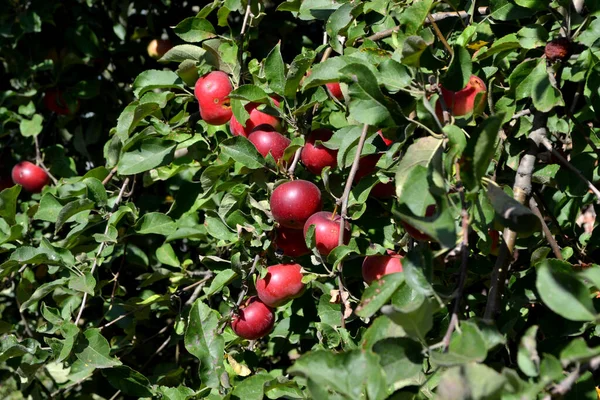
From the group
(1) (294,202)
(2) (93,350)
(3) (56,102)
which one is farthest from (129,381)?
(3) (56,102)

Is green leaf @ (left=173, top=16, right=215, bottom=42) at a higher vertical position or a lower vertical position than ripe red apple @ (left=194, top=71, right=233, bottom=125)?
higher

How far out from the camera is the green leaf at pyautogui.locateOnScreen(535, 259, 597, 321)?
71 centimetres

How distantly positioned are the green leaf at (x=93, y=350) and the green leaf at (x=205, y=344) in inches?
7.3

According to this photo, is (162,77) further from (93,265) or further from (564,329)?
(564,329)

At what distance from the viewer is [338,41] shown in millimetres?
1284

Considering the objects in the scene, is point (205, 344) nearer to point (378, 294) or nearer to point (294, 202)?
point (294, 202)

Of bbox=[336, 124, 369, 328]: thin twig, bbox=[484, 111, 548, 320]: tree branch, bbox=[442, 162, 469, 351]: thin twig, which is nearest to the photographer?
bbox=[442, 162, 469, 351]: thin twig

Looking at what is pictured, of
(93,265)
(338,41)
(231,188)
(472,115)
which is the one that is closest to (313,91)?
(338,41)

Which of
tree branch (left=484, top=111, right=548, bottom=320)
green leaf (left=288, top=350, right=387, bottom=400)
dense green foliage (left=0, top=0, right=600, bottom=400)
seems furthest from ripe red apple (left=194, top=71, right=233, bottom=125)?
green leaf (left=288, top=350, right=387, bottom=400)

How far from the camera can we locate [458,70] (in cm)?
99

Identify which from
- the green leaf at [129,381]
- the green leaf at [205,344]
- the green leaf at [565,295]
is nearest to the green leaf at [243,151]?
the green leaf at [205,344]

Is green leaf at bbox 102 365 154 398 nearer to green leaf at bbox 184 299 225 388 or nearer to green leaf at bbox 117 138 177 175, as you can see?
green leaf at bbox 184 299 225 388

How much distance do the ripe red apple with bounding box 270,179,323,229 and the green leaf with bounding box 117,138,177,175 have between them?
0.36m

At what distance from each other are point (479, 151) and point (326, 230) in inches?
15.1
